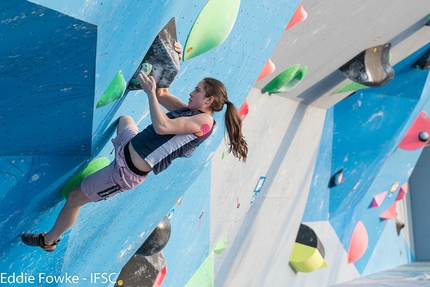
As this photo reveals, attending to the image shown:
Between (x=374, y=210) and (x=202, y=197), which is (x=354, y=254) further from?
(x=202, y=197)

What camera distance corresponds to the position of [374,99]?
19.7ft

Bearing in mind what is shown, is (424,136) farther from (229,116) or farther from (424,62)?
(229,116)

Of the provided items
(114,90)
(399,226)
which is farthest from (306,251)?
(114,90)

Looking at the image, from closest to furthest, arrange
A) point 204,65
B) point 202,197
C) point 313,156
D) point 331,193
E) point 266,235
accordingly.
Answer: point 204,65, point 202,197, point 266,235, point 313,156, point 331,193

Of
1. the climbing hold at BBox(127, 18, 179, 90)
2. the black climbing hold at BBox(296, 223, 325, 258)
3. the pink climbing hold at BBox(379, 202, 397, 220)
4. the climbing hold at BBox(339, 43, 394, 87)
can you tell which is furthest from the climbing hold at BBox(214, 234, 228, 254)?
the pink climbing hold at BBox(379, 202, 397, 220)

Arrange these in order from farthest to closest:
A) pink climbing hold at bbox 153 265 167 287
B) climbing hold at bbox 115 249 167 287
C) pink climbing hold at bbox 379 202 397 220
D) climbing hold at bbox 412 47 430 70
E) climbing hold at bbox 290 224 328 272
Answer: pink climbing hold at bbox 379 202 397 220 → climbing hold at bbox 290 224 328 272 → climbing hold at bbox 412 47 430 70 → pink climbing hold at bbox 153 265 167 287 → climbing hold at bbox 115 249 167 287

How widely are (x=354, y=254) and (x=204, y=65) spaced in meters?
5.30

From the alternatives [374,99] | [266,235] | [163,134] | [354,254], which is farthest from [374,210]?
[163,134]

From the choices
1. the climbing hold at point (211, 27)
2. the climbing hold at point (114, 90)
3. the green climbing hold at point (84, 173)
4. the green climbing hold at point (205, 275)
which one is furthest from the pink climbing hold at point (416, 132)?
the climbing hold at point (114, 90)

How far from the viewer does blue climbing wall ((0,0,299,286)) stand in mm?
1787

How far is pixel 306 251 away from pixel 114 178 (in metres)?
3.92

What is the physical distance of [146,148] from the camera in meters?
2.30

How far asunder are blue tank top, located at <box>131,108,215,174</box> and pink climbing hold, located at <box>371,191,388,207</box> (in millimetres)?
5411

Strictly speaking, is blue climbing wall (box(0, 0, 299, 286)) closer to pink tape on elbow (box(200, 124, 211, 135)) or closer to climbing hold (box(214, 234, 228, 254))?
pink tape on elbow (box(200, 124, 211, 135))
